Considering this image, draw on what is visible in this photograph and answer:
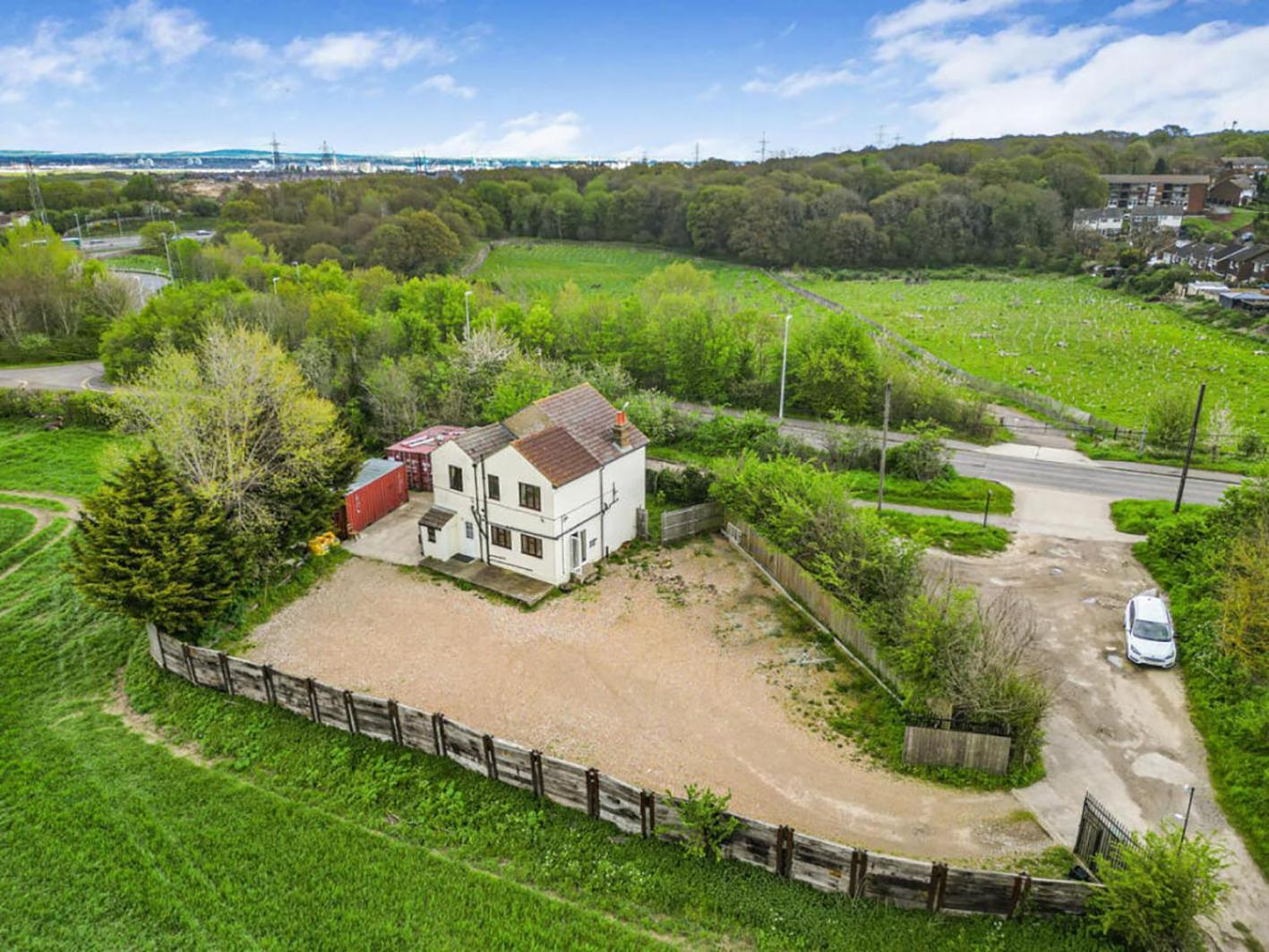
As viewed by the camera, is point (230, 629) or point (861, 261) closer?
point (230, 629)

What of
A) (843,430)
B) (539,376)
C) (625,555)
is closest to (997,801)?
(625,555)

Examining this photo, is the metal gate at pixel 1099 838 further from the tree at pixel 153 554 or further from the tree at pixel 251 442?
the tree at pixel 251 442

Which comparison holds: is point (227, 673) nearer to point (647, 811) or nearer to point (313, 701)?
point (313, 701)

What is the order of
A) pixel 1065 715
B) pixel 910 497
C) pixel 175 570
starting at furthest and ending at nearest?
pixel 910 497 < pixel 175 570 < pixel 1065 715

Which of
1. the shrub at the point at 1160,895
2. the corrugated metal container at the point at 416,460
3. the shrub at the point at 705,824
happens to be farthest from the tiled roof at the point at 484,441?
the shrub at the point at 1160,895

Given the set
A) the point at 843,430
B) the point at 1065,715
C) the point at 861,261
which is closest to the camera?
the point at 1065,715

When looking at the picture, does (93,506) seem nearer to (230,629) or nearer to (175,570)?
(175,570)

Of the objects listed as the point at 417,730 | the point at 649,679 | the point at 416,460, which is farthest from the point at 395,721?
the point at 416,460
